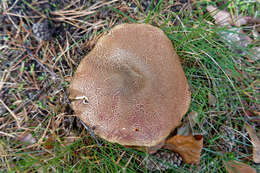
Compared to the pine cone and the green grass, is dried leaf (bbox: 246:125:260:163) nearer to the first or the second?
the green grass

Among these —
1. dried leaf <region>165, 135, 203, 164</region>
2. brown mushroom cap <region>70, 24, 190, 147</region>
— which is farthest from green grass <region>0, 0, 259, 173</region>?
brown mushroom cap <region>70, 24, 190, 147</region>

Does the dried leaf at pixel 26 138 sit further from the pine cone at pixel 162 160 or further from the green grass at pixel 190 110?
the pine cone at pixel 162 160

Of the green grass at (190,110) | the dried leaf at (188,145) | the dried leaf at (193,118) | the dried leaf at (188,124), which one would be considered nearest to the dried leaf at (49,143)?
the green grass at (190,110)

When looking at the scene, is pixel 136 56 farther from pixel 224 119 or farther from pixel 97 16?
pixel 224 119

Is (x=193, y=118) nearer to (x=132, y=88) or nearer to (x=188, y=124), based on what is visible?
(x=188, y=124)

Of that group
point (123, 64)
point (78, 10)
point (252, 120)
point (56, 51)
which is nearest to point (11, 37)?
point (56, 51)

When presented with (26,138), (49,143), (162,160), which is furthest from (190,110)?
(26,138)
